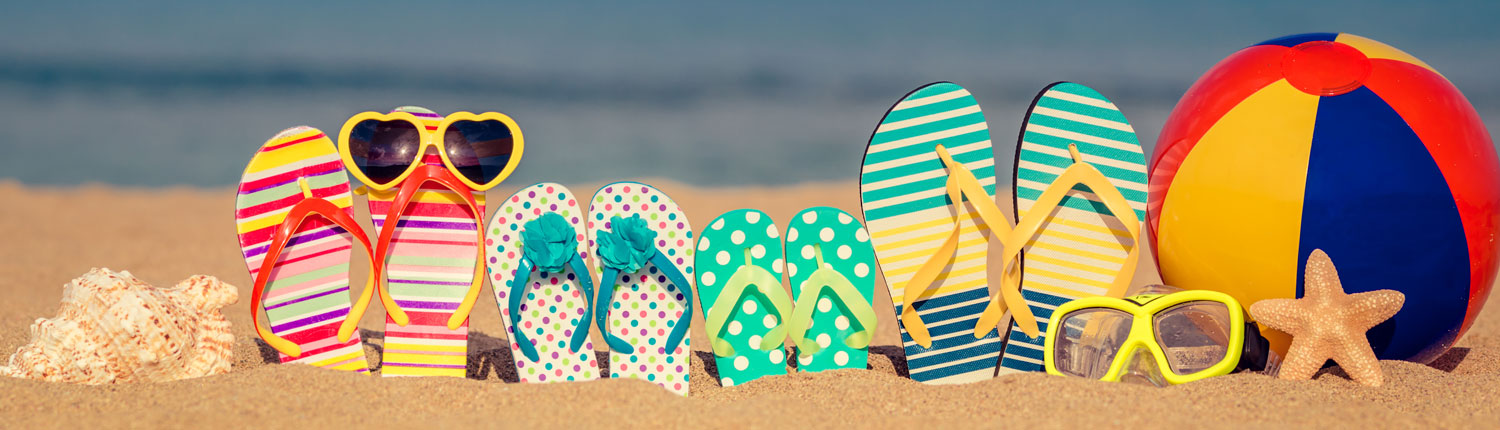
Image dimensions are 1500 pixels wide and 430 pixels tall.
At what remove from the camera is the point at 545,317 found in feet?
10.3

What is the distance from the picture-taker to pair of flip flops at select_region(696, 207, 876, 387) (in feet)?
10.3

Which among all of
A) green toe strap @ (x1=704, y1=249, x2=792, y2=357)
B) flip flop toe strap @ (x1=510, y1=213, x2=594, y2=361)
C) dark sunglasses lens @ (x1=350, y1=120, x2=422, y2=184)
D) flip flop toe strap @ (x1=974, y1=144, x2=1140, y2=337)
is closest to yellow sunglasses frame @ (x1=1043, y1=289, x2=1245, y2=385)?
flip flop toe strap @ (x1=974, y1=144, x2=1140, y2=337)

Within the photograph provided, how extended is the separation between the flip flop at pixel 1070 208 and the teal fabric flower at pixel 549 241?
127 cm

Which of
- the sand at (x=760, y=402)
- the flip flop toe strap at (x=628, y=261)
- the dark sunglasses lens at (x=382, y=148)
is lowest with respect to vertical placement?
the sand at (x=760, y=402)

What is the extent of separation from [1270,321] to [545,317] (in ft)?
6.87

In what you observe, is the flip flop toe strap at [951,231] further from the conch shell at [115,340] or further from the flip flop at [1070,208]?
the conch shell at [115,340]

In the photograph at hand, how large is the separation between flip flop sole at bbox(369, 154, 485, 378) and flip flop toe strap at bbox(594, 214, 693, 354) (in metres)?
0.43

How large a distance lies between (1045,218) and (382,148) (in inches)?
77.4

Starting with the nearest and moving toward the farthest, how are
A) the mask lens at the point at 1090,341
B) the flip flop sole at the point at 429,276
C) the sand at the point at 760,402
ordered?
the sand at the point at 760,402 → the mask lens at the point at 1090,341 → the flip flop sole at the point at 429,276

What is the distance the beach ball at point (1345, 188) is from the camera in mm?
3125

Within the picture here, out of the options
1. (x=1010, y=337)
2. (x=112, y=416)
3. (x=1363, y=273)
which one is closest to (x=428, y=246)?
(x=112, y=416)

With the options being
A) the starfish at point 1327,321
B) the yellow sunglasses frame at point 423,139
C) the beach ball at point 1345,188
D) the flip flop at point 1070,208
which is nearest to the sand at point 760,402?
the starfish at point 1327,321

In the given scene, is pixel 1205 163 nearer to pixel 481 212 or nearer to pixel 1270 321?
pixel 1270 321

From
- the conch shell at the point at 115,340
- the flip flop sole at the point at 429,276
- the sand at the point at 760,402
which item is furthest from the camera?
the flip flop sole at the point at 429,276
